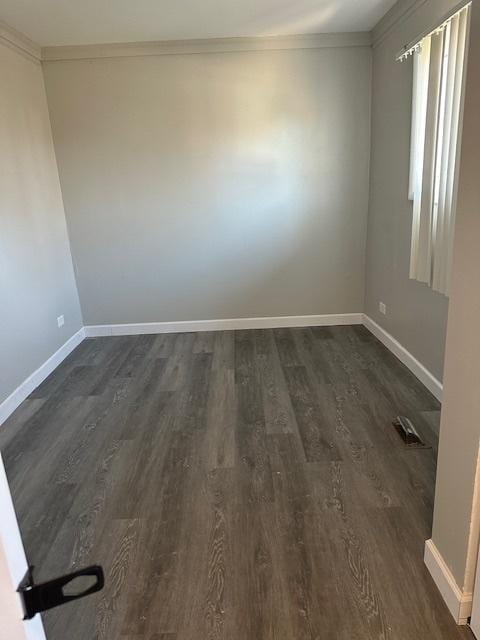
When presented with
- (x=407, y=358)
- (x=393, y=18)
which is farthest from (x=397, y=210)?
(x=393, y=18)

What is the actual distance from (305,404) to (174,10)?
287cm

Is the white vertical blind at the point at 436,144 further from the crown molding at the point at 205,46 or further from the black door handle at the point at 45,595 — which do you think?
the black door handle at the point at 45,595

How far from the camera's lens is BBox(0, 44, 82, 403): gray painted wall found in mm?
2988

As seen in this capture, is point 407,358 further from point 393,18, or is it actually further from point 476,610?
point 393,18

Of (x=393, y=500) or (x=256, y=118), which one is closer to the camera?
(x=393, y=500)

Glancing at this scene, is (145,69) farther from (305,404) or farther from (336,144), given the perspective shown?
(305,404)

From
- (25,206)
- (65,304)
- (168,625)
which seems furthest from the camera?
(65,304)

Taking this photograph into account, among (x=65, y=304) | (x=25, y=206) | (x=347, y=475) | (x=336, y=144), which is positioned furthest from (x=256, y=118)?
(x=347, y=475)

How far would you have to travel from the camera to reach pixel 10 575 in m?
0.61

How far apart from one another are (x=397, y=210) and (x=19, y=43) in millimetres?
3207

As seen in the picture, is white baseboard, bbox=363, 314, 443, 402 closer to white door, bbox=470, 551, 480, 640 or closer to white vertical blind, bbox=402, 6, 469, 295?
white vertical blind, bbox=402, 6, 469, 295

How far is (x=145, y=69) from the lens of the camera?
3650 millimetres

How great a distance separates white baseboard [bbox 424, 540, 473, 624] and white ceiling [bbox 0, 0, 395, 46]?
3347mm

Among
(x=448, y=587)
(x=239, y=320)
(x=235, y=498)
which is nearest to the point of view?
(x=448, y=587)
